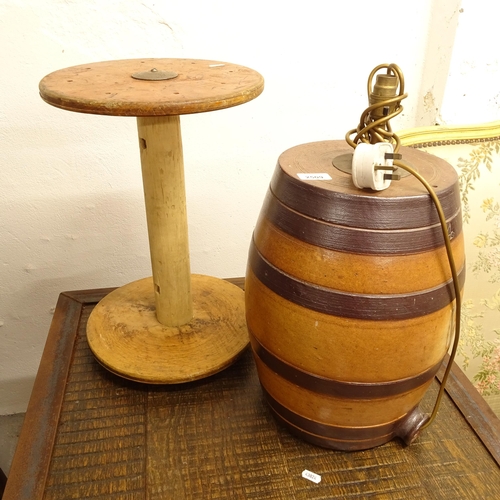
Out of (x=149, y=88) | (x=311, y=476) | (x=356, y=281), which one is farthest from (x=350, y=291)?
(x=149, y=88)

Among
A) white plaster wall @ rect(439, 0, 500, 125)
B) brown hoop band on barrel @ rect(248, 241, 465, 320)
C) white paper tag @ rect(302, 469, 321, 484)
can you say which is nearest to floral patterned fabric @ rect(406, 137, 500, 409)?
white plaster wall @ rect(439, 0, 500, 125)

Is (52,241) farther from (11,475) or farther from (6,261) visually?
(11,475)

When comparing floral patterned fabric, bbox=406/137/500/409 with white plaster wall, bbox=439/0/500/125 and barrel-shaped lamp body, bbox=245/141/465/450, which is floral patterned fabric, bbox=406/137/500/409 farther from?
barrel-shaped lamp body, bbox=245/141/465/450

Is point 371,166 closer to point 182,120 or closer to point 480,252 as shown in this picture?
point 480,252

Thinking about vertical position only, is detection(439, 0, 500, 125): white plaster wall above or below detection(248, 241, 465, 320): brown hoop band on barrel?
above

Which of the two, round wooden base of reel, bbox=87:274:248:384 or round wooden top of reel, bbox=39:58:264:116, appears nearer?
round wooden top of reel, bbox=39:58:264:116

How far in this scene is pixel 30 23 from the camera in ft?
3.20

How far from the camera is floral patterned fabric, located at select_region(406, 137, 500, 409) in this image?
91 centimetres

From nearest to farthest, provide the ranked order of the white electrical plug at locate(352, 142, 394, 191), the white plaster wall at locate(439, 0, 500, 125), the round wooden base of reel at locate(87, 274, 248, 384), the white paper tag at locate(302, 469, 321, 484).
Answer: the white electrical plug at locate(352, 142, 394, 191) → the white paper tag at locate(302, 469, 321, 484) → the round wooden base of reel at locate(87, 274, 248, 384) → the white plaster wall at locate(439, 0, 500, 125)

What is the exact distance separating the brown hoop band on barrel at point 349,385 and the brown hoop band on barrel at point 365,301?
91 mm

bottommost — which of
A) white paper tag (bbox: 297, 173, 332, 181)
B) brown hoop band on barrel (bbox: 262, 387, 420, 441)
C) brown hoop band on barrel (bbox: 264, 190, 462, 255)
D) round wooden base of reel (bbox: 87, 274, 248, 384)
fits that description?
round wooden base of reel (bbox: 87, 274, 248, 384)

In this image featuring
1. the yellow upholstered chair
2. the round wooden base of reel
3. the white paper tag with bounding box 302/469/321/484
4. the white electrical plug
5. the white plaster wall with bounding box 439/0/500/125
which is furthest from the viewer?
the white plaster wall with bounding box 439/0/500/125

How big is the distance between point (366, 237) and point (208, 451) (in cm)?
36

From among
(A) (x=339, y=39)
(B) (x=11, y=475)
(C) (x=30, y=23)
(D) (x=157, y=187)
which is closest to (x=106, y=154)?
(C) (x=30, y=23)
